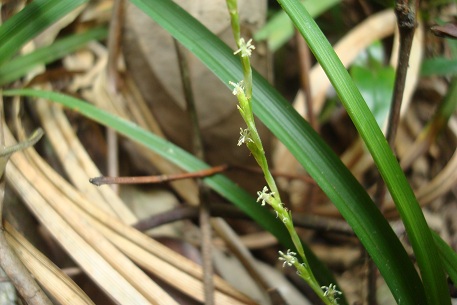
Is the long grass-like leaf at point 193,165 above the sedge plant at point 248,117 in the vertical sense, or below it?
above

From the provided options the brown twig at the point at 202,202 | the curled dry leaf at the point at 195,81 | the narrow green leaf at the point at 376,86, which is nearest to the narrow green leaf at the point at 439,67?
the narrow green leaf at the point at 376,86

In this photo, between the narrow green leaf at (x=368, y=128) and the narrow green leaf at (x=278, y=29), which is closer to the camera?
the narrow green leaf at (x=368, y=128)

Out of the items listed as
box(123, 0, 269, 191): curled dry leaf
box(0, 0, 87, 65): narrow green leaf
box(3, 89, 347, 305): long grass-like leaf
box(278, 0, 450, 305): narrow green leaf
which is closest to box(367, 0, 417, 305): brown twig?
box(278, 0, 450, 305): narrow green leaf

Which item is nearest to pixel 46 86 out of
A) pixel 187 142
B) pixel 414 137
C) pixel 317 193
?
pixel 187 142

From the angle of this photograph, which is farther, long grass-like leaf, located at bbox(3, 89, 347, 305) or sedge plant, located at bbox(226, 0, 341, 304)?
long grass-like leaf, located at bbox(3, 89, 347, 305)

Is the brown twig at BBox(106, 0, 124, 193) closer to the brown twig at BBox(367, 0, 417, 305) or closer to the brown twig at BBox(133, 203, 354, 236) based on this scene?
the brown twig at BBox(133, 203, 354, 236)

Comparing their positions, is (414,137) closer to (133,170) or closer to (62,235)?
(133,170)

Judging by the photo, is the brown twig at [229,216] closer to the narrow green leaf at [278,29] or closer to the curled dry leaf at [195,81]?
the curled dry leaf at [195,81]
